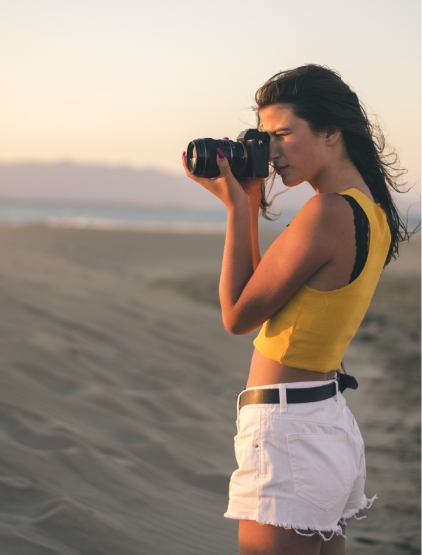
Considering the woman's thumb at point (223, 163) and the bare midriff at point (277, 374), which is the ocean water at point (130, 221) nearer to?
the woman's thumb at point (223, 163)

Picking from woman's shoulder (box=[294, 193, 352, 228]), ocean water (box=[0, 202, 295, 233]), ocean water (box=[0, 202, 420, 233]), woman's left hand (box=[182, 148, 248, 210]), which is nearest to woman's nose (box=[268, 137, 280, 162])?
woman's left hand (box=[182, 148, 248, 210])

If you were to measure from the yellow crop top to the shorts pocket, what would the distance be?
0.57 ft

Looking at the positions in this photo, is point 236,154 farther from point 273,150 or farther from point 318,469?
point 318,469

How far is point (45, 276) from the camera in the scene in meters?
7.38

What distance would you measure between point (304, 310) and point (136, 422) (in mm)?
2403

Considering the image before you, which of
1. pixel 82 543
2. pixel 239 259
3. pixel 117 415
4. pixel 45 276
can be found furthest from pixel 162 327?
pixel 239 259

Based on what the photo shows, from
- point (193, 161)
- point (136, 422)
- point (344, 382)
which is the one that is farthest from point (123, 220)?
point (344, 382)

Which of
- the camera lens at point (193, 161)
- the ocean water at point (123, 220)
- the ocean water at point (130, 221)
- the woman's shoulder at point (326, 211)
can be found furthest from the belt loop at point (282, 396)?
the ocean water at point (130, 221)

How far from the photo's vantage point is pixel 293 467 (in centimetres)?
150

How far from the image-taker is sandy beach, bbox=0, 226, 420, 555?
2578 mm

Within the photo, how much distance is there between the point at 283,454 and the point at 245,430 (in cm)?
11

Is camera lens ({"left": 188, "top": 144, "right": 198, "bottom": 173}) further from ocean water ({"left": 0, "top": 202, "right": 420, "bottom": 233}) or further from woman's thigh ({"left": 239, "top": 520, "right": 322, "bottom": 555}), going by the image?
ocean water ({"left": 0, "top": 202, "right": 420, "bottom": 233})

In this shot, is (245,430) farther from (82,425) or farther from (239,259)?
(82,425)

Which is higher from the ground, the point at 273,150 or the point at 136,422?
the point at 273,150
